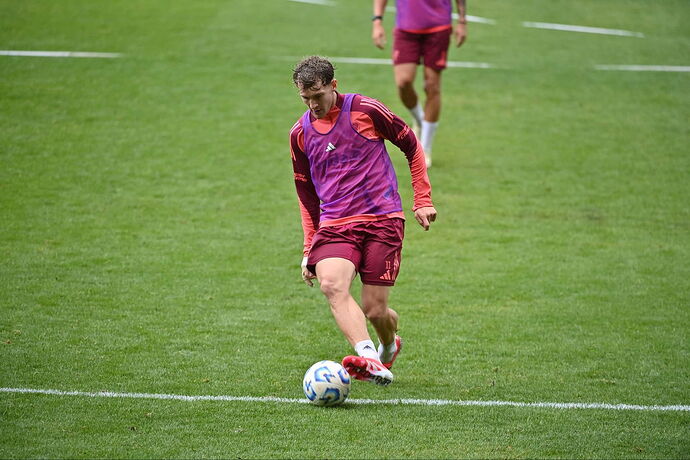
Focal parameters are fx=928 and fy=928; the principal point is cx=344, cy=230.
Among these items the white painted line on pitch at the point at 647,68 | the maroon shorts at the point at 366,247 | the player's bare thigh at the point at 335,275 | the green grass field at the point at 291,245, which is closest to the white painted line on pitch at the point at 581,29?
the green grass field at the point at 291,245

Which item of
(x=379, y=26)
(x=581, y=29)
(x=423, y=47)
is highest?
(x=379, y=26)

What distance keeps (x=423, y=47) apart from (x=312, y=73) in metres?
5.60

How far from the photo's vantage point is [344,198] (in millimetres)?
6102

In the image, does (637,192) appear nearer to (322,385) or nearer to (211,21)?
(322,385)

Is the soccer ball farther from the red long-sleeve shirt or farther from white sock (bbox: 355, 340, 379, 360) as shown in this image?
the red long-sleeve shirt

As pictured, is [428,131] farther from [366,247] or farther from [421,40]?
[366,247]

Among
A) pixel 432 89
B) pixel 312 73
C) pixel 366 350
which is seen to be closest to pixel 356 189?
pixel 312 73

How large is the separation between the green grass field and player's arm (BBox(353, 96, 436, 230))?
124cm

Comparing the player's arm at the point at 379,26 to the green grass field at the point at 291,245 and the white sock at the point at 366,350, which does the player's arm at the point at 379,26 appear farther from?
the white sock at the point at 366,350

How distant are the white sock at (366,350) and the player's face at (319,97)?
1.50 m

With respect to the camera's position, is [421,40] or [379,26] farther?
[379,26]

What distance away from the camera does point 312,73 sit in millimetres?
5836

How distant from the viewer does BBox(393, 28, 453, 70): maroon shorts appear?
1109 centimetres

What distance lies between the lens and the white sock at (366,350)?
224 inches
